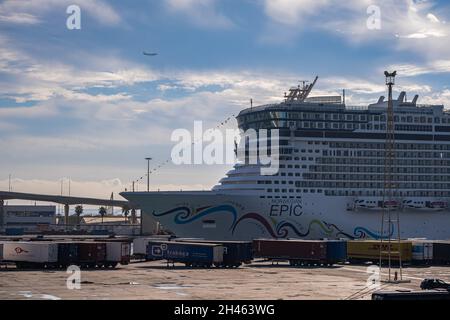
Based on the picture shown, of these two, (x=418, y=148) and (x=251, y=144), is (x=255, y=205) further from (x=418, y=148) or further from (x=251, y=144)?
(x=418, y=148)

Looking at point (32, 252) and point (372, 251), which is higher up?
point (32, 252)

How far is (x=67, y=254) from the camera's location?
68.6m

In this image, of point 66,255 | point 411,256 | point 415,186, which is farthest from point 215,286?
point 415,186

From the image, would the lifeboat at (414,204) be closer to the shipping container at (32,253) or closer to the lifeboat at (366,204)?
the lifeboat at (366,204)

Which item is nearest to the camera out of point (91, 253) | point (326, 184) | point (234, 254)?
point (91, 253)

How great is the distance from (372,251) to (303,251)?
8.41 metres

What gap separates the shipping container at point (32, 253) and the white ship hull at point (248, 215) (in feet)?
80.3

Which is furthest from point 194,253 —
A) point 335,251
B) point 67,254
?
point 335,251

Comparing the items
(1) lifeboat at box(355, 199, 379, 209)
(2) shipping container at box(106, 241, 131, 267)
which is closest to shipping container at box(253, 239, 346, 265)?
(2) shipping container at box(106, 241, 131, 267)

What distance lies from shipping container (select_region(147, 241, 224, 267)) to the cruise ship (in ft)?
56.3

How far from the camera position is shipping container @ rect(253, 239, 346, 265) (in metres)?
75.9

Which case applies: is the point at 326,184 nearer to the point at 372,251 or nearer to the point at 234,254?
the point at 372,251

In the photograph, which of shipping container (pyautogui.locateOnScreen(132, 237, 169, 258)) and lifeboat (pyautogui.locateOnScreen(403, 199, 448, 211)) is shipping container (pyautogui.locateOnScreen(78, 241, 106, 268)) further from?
lifeboat (pyautogui.locateOnScreen(403, 199, 448, 211))

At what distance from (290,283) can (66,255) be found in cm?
2550
